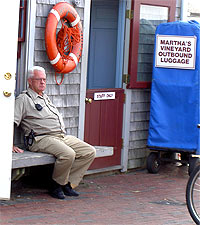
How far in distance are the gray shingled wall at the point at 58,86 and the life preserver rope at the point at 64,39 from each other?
0.12m

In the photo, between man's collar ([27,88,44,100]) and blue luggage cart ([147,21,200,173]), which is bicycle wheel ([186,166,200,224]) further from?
blue luggage cart ([147,21,200,173])

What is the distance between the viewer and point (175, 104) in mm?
7133

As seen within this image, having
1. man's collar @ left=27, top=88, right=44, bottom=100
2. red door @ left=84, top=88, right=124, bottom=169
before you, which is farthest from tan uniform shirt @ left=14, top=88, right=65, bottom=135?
red door @ left=84, top=88, right=124, bottom=169

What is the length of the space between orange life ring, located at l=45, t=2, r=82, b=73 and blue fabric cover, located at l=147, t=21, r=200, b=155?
4.60 ft

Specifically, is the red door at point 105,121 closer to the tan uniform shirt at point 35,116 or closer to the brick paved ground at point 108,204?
the brick paved ground at point 108,204

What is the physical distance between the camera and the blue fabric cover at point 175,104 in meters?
7.05

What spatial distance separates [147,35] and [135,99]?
0.88 m

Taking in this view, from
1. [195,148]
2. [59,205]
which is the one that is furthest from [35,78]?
[195,148]

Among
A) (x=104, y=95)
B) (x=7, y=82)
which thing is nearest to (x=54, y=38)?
(x=7, y=82)

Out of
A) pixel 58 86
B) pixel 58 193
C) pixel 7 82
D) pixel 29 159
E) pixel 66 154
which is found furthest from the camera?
pixel 58 86

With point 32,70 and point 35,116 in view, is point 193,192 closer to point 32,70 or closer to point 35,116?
point 35,116

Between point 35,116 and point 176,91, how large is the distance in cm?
225

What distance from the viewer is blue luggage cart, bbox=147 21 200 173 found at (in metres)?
7.05

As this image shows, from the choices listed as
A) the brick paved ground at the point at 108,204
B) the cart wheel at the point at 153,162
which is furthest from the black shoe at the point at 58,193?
the cart wheel at the point at 153,162
